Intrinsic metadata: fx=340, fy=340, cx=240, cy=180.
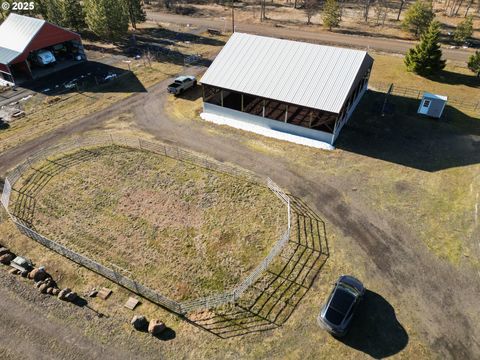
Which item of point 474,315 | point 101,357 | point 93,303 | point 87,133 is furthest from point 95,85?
point 474,315

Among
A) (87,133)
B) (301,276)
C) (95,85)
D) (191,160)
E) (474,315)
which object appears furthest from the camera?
(95,85)

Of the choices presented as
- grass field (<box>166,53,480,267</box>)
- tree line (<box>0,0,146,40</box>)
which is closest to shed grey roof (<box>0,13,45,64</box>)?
tree line (<box>0,0,146,40</box>)

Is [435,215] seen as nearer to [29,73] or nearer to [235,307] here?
[235,307]

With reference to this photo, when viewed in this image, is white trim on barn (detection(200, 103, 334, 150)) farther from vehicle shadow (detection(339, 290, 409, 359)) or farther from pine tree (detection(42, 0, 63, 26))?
pine tree (detection(42, 0, 63, 26))

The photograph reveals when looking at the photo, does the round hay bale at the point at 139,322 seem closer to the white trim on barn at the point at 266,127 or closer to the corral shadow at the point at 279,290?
the corral shadow at the point at 279,290

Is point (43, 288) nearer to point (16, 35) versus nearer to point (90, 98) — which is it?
point (90, 98)

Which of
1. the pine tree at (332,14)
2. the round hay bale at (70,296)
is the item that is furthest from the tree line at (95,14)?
the round hay bale at (70,296)
